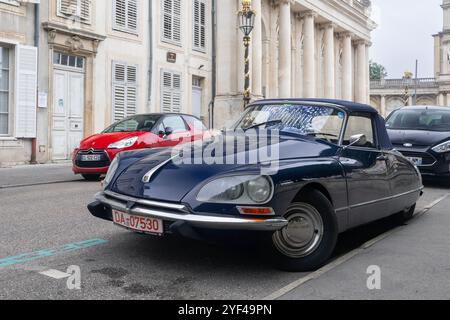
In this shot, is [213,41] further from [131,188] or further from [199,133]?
[131,188]

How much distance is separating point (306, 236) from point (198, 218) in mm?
988

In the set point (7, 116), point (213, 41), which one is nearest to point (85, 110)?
point (7, 116)

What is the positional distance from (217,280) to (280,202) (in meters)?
0.76

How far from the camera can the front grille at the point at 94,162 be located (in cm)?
1041

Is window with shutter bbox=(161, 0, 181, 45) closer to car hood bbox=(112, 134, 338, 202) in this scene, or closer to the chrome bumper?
car hood bbox=(112, 134, 338, 202)

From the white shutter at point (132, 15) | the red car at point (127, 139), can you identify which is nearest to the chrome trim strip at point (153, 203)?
Result: the red car at point (127, 139)

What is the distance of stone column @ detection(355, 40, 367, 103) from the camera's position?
134ft

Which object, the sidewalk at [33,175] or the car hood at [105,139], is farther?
the sidewalk at [33,175]

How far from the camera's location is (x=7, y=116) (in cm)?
1480

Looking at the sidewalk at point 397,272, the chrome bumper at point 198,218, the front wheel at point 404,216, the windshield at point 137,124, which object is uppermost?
the windshield at point 137,124

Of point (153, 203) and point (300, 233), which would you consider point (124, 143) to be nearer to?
point (153, 203)

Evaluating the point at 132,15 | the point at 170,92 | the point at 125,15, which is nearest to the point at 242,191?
the point at 125,15

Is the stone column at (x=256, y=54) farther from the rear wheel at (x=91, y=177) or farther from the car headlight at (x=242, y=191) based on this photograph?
the car headlight at (x=242, y=191)

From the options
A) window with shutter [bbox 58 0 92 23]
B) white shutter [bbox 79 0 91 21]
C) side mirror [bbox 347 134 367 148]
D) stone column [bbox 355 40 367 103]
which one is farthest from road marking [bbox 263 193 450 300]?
stone column [bbox 355 40 367 103]
